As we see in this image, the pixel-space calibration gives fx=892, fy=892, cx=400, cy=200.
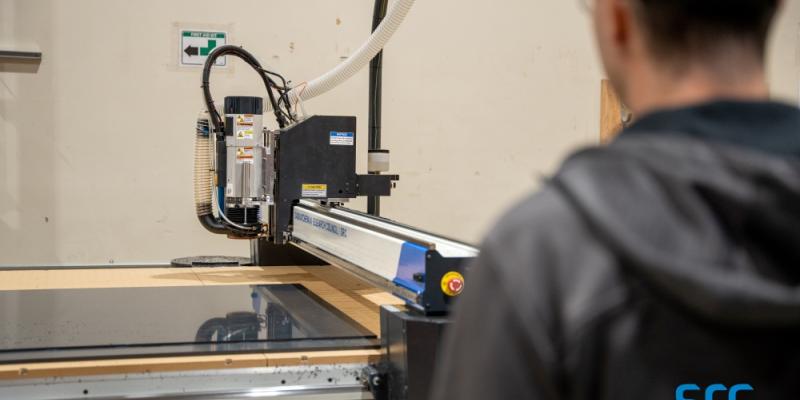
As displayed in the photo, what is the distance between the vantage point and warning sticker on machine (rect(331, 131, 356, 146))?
2.62 meters

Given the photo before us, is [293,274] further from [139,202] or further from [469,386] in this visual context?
[469,386]

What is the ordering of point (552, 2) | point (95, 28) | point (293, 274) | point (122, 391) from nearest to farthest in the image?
1. point (122, 391)
2. point (293, 274)
3. point (95, 28)
4. point (552, 2)

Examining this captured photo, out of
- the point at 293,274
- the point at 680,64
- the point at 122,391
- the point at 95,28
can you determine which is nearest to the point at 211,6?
the point at 95,28

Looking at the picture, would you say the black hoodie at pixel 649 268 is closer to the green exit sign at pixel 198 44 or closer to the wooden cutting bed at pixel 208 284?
the wooden cutting bed at pixel 208 284

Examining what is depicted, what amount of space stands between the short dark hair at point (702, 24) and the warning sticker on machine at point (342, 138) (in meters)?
2.01

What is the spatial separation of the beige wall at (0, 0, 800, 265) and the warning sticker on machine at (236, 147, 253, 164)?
132 cm

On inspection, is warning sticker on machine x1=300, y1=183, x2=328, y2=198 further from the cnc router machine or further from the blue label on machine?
the blue label on machine

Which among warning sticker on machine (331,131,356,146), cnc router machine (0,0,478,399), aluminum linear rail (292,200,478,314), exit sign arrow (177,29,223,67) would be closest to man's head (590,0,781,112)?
cnc router machine (0,0,478,399)

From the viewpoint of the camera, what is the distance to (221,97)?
3.92 m

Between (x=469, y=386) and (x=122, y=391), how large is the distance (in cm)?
122

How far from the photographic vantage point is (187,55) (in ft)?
12.7

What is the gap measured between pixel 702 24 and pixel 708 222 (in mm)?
145

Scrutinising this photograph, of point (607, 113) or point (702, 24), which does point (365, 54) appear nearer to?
point (607, 113)

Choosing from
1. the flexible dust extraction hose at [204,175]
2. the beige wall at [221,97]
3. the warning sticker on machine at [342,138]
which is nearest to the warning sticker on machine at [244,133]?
the flexible dust extraction hose at [204,175]
